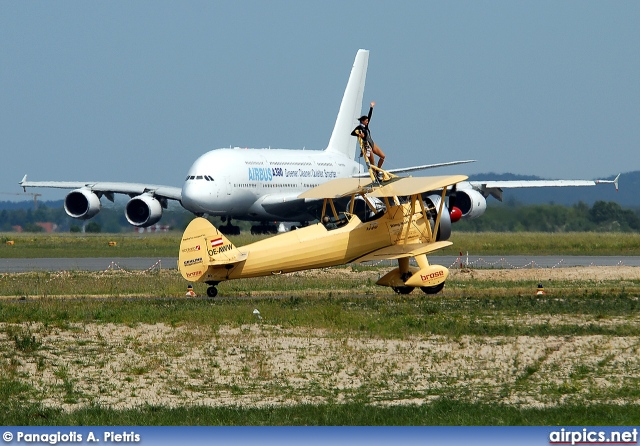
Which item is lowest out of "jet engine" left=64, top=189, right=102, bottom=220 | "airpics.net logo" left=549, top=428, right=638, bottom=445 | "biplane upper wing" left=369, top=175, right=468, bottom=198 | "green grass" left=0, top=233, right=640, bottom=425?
"airpics.net logo" left=549, top=428, right=638, bottom=445

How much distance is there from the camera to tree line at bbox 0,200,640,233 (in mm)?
53500

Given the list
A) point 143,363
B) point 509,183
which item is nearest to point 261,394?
point 143,363

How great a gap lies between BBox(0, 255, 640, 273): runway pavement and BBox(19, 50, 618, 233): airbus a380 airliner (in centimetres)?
724

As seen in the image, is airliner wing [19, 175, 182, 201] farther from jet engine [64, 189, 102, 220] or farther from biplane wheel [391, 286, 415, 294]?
biplane wheel [391, 286, 415, 294]

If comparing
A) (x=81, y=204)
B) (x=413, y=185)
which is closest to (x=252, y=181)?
(x=81, y=204)

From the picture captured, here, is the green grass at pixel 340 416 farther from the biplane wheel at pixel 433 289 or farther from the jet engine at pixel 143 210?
the jet engine at pixel 143 210

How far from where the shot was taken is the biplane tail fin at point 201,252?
76.4ft

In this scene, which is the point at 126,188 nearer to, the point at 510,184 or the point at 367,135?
the point at 510,184

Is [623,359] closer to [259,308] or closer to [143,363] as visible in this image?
[143,363]

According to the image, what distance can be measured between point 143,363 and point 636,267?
21.3m

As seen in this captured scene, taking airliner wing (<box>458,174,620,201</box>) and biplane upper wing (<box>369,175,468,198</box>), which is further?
airliner wing (<box>458,174,620,201</box>)

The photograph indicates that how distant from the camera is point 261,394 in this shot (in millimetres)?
13773

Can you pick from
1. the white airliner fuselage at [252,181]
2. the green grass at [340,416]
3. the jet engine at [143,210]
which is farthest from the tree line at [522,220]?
the green grass at [340,416]

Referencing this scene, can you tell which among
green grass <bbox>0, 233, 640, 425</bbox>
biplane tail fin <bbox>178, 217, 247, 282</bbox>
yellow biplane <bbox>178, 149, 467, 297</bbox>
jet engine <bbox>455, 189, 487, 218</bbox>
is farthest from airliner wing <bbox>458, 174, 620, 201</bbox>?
biplane tail fin <bbox>178, 217, 247, 282</bbox>
